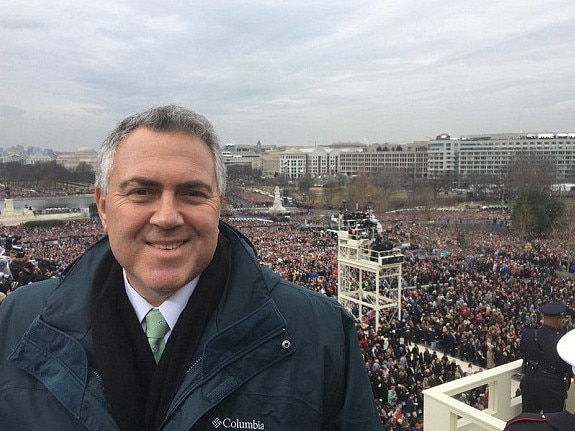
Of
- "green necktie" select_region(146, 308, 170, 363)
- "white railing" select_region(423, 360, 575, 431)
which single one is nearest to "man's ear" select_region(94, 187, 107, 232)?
"green necktie" select_region(146, 308, 170, 363)

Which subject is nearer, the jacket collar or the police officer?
the jacket collar

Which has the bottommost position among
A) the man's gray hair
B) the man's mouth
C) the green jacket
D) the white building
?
the green jacket

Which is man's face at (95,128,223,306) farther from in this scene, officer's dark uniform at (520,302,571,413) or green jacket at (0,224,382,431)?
officer's dark uniform at (520,302,571,413)

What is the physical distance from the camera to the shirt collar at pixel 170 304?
1.83 m

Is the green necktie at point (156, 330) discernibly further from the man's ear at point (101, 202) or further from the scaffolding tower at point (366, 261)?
the scaffolding tower at point (366, 261)

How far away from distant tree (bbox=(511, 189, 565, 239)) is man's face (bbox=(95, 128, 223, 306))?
36882 mm

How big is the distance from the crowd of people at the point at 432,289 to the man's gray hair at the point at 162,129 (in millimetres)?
5221

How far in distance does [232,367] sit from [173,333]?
0.27m

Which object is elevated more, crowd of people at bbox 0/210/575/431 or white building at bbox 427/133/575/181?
white building at bbox 427/133/575/181

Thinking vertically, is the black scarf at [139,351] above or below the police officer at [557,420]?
above

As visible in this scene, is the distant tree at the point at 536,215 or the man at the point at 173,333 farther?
the distant tree at the point at 536,215

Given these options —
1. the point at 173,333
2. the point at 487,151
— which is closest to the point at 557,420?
the point at 173,333

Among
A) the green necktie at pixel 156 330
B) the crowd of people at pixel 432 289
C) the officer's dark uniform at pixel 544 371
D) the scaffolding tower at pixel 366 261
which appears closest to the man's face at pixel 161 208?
the green necktie at pixel 156 330

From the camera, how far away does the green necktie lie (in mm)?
1829
